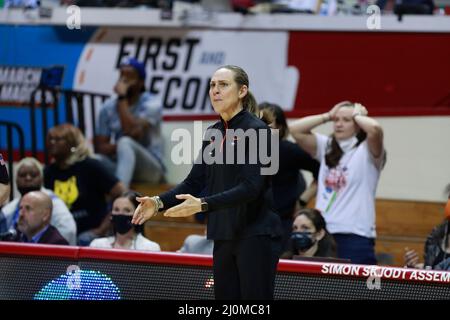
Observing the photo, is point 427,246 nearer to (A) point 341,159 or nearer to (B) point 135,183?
(A) point 341,159

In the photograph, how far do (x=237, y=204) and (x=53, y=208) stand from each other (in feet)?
11.1

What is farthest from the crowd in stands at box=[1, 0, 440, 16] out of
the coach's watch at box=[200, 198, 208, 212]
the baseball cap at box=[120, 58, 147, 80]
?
the coach's watch at box=[200, 198, 208, 212]

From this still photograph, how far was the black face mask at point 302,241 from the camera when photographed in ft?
22.1

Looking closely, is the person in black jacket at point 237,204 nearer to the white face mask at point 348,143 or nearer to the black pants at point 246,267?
the black pants at point 246,267

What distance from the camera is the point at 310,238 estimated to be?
6.77m

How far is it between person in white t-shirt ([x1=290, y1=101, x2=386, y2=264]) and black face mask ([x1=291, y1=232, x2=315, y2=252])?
0.53 metres

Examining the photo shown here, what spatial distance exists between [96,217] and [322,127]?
226 centimetres

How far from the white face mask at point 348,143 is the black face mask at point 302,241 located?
0.91m

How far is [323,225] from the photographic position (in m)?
6.89

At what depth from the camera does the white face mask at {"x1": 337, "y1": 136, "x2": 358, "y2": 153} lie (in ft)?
24.3

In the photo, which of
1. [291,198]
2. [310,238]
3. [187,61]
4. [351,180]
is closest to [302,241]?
[310,238]

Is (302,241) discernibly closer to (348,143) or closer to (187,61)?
(348,143)

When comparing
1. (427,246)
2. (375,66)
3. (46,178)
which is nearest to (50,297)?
(427,246)

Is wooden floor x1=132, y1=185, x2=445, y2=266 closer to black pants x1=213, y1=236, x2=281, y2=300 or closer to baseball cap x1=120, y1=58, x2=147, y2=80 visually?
baseball cap x1=120, y1=58, x2=147, y2=80
